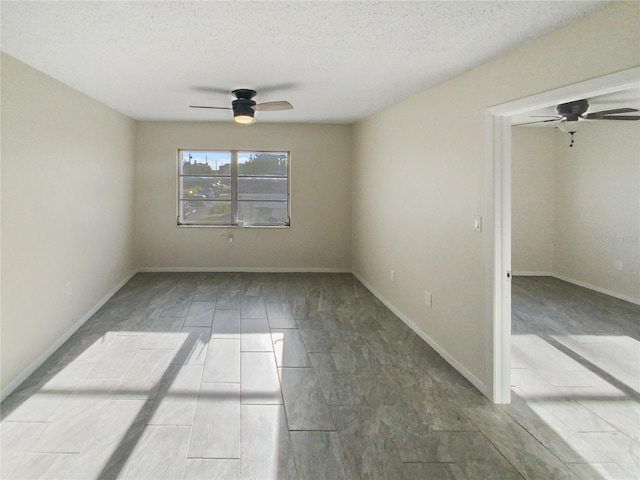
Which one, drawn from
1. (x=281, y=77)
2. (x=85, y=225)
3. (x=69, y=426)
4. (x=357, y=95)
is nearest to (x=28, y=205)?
(x=85, y=225)

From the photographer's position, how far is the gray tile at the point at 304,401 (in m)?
2.23

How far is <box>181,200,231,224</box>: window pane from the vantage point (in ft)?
20.3

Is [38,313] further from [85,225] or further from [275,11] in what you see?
[275,11]

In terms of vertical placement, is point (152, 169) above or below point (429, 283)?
above

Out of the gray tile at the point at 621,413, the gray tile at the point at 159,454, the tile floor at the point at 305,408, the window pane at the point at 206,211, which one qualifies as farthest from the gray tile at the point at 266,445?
the window pane at the point at 206,211

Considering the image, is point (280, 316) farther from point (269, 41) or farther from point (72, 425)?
point (269, 41)

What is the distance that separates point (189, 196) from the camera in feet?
20.2

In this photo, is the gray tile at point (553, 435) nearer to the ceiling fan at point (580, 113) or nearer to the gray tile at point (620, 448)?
the gray tile at point (620, 448)

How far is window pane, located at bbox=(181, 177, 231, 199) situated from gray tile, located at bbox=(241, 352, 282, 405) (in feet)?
11.9

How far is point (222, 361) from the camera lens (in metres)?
3.05

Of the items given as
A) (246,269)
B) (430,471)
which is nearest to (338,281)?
(246,269)

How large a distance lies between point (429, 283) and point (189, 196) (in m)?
4.28

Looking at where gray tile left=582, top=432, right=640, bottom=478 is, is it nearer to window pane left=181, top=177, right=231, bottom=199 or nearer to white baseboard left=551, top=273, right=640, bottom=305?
white baseboard left=551, top=273, right=640, bottom=305

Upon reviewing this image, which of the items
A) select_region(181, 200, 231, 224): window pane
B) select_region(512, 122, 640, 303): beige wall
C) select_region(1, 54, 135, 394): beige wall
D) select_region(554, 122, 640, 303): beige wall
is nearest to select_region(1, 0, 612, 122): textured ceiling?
select_region(1, 54, 135, 394): beige wall
